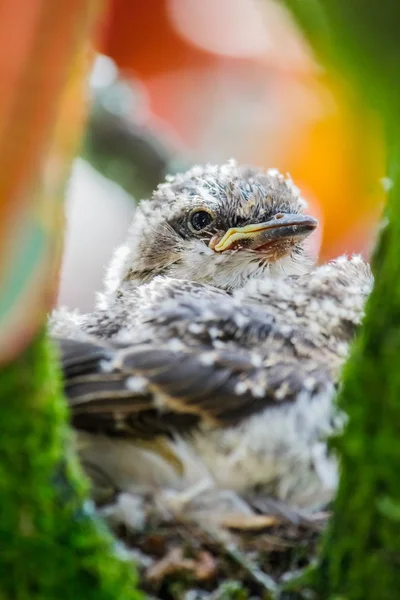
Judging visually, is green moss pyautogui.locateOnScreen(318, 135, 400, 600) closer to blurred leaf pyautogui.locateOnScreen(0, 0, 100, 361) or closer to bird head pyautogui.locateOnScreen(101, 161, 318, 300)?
blurred leaf pyautogui.locateOnScreen(0, 0, 100, 361)

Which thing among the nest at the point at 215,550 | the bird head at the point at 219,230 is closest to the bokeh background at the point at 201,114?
the bird head at the point at 219,230

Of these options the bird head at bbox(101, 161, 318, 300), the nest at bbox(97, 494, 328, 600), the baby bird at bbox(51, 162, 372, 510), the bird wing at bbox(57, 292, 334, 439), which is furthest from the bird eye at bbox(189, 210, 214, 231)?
the nest at bbox(97, 494, 328, 600)

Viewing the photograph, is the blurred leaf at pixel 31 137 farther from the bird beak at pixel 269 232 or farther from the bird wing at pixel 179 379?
the bird beak at pixel 269 232

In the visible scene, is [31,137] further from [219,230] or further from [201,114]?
[201,114]

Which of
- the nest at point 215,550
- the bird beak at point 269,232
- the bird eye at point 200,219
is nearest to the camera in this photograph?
the nest at point 215,550

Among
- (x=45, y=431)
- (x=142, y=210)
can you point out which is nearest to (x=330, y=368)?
(x=45, y=431)
